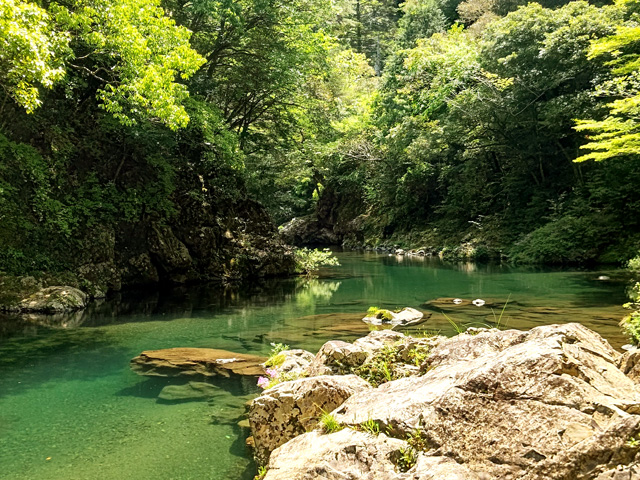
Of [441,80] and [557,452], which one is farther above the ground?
[441,80]

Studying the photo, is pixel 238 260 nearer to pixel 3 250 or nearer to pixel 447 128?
pixel 3 250

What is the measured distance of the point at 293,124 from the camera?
848 inches

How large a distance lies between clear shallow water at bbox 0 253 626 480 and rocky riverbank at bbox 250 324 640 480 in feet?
4.42

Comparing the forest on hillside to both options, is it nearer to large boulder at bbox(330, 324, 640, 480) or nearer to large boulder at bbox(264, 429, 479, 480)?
large boulder at bbox(264, 429, 479, 480)

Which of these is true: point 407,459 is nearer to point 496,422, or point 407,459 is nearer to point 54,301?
point 496,422

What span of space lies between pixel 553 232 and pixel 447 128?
314 inches

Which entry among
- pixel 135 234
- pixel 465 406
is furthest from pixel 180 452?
pixel 135 234

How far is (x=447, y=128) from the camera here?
25.9m

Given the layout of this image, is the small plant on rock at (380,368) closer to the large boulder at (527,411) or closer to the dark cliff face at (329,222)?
the large boulder at (527,411)

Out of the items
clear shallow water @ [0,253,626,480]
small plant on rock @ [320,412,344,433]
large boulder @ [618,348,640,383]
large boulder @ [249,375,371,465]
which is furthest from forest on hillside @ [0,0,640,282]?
large boulder @ [618,348,640,383]

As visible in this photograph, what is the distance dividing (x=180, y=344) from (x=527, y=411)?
6.92m

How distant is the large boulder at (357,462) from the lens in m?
2.77

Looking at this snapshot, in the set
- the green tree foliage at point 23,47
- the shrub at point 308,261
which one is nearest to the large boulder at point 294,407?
the green tree foliage at point 23,47

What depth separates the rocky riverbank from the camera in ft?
8.50
